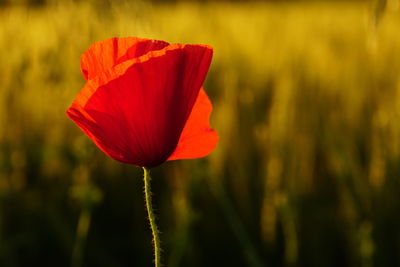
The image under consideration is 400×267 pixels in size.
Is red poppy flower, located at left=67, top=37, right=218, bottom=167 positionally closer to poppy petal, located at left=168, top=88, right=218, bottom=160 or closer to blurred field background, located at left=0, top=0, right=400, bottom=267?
poppy petal, located at left=168, top=88, right=218, bottom=160

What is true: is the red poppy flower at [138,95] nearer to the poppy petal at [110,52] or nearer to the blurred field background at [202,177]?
the poppy petal at [110,52]

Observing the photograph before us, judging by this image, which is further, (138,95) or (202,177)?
(202,177)

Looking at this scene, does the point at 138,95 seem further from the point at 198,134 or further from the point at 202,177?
the point at 202,177

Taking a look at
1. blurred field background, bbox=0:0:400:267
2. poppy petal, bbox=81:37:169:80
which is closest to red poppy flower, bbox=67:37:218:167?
poppy petal, bbox=81:37:169:80

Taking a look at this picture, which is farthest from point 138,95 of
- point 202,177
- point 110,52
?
point 202,177

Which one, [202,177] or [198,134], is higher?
[198,134]

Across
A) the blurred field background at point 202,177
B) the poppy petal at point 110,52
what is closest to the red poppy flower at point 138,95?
the poppy petal at point 110,52
